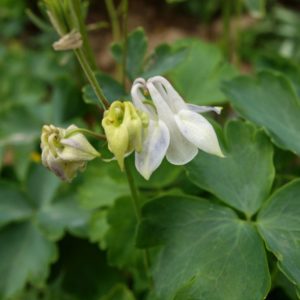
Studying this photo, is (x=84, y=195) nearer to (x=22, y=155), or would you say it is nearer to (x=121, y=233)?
(x=121, y=233)

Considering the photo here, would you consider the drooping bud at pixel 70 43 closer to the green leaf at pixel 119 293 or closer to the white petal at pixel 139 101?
the white petal at pixel 139 101

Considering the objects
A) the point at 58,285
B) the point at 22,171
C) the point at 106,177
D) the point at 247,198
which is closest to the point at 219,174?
the point at 247,198

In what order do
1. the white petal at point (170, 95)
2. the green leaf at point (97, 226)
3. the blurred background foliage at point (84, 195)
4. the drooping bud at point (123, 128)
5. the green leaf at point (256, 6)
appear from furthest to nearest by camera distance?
the green leaf at point (256, 6)
the green leaf at point (97, 226)
the blurred background foliage at point (84, 195)
the white petal at point (170, 95)
the drooping bud at point (123, 128)

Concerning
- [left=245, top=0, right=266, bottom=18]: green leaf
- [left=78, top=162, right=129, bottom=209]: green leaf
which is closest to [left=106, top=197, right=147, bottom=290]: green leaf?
[left=78, top=162, right=129, bottom=209]: green leaf

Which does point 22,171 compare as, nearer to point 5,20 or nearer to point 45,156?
point 45,156

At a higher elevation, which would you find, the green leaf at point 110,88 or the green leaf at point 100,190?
the green leaf at point 110,88

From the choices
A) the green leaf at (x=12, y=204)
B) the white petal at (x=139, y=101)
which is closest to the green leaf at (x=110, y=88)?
the white petal at (x=139, y=101)

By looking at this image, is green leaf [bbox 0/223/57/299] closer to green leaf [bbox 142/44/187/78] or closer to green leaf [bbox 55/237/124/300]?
green leaf [bbox 55/237/124/300]
